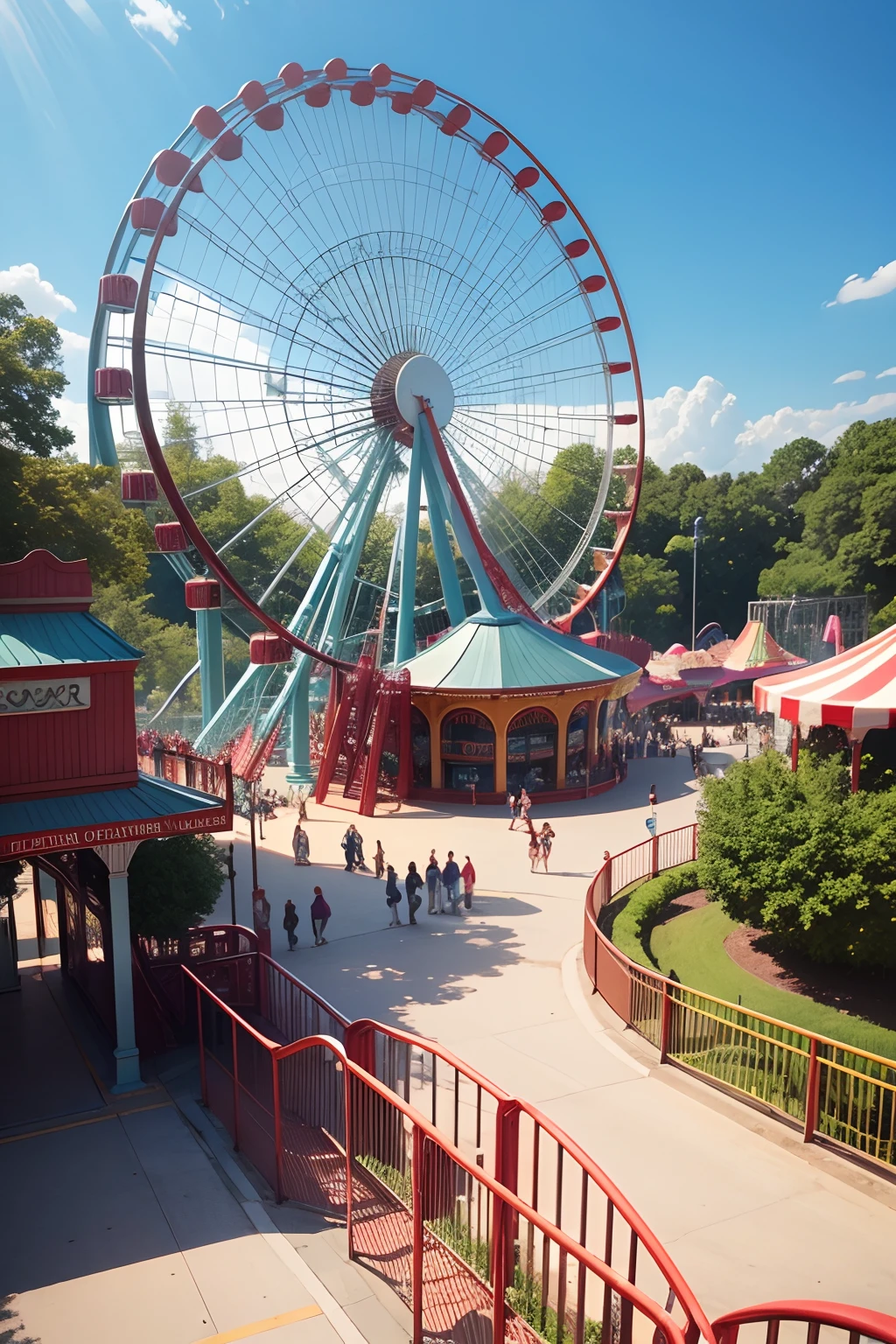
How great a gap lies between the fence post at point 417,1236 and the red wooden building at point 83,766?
5.68m

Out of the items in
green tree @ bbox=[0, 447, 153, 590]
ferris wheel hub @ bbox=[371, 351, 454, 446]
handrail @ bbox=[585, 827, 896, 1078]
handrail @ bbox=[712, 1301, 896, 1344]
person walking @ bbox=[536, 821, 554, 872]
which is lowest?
person walking @ bbox=[536, 821, 554, 872]

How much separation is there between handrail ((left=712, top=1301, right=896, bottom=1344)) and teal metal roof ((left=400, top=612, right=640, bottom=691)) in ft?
74.2

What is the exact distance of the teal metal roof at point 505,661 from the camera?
88.4ft

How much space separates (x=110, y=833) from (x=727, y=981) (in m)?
8.11

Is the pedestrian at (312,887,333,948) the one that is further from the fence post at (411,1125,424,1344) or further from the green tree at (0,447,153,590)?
the fence post at (411,1125,424,1344)

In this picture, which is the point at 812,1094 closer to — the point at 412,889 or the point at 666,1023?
the point at 666,1023

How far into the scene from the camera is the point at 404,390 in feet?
93.0

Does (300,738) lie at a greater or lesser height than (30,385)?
lesser

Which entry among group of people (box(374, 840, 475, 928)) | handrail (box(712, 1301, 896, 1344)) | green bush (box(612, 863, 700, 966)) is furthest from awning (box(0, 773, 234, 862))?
handrail (box(712, 1301, 896, 1344))

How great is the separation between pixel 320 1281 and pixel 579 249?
97.3 feet

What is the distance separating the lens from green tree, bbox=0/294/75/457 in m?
14.8

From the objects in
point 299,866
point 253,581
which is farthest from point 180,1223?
point 253,581

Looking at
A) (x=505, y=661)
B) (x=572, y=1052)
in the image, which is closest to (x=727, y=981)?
(x=572, y=1052)

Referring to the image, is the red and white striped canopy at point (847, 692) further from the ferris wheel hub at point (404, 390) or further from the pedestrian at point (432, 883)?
the ferris wheel hub at point (404, 390)
